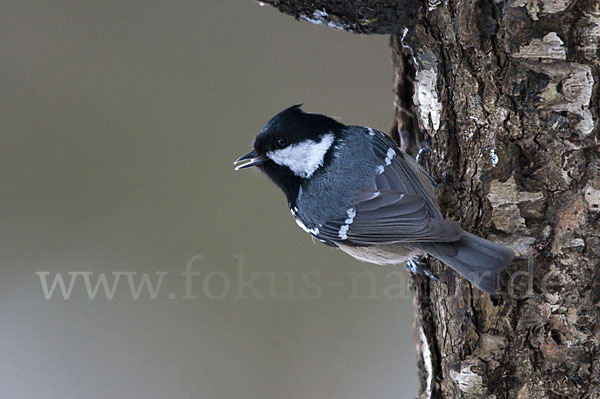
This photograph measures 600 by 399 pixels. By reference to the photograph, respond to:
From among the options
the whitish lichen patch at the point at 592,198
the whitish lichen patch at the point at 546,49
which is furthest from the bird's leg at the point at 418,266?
the whitish lichen patch at the point at 546,49

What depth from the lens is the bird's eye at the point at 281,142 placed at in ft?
6.56

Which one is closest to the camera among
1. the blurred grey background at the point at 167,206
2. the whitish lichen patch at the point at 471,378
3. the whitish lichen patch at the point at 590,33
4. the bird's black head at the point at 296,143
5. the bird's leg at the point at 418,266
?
the whitish lichen patch at the point at 590,33

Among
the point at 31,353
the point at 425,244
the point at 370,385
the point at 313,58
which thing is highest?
the point at 313,58

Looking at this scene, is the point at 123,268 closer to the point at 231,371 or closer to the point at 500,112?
the point at 231,371

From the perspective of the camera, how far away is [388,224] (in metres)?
1.74

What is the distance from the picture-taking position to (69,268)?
10.5 ft

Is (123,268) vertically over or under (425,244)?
under

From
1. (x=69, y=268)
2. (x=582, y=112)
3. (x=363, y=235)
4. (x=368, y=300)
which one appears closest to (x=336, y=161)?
(x=363, y=235)

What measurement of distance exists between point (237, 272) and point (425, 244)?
1.64 meters

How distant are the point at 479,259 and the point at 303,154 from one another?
75cm

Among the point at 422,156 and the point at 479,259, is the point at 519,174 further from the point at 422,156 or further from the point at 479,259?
the point at 422,156

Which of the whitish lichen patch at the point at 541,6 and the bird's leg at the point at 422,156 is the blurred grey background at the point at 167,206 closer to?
the bird's leg at the point at 422,156

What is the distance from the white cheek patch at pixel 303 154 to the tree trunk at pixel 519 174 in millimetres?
433

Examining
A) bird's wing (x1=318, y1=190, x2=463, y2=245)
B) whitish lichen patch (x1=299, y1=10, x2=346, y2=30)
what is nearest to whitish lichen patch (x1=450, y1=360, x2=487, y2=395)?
bird's wing (x1=318, y1=190, x2=463, y2=245)
